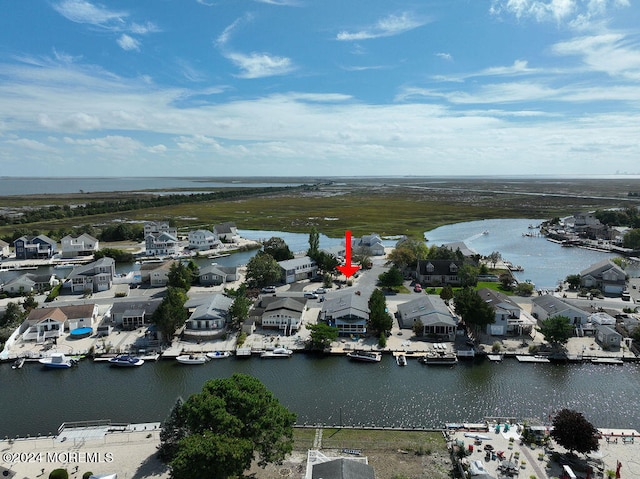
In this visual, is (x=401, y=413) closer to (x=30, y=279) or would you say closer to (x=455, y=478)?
(x=455, y=478)

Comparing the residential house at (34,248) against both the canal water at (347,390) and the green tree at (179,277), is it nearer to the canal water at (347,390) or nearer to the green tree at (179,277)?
the green tree at (179,277)

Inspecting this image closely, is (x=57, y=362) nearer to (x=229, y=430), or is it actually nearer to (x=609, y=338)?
(x=229, y=430)

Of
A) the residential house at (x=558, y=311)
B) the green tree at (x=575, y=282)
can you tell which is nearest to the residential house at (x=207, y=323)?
the residential house at (x=558, y=311)

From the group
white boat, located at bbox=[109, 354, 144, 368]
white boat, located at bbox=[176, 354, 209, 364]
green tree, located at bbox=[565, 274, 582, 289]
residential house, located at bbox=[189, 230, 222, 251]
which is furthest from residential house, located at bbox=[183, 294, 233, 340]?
residential house, located at bbox=[189, 230, 222, 251]

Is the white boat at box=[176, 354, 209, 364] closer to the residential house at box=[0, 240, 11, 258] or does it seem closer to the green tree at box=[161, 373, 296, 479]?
the green tree at box=[161, 373, 296, 479]

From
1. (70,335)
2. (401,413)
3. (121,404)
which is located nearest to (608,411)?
(401,413)

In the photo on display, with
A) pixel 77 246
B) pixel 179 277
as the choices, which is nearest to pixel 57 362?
pixel 179 277
